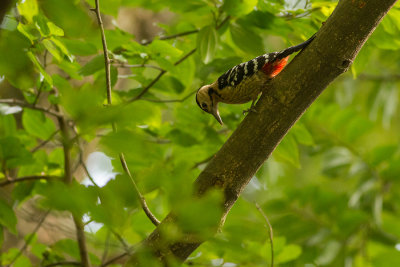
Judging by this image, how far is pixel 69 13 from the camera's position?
1.04 metres

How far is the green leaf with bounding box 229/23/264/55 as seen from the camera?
301 cm

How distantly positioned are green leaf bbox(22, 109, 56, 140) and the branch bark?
1.35m

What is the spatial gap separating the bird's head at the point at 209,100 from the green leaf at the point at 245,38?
19.5 inches

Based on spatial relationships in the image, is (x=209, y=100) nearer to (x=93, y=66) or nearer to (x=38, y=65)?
(x=93, y=66)

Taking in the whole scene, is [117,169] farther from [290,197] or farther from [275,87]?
[290,197]

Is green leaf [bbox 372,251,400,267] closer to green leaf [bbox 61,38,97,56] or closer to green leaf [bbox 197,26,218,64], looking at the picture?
green leaf [bbox 197,26,218,64]

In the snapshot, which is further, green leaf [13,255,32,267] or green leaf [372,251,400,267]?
green leaf [372,251,400,267]

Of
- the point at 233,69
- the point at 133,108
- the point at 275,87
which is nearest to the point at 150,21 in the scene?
the point at 233,69

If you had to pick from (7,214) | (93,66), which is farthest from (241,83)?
(7,214)

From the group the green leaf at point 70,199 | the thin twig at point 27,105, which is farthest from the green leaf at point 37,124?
the green leaf at point 70,199

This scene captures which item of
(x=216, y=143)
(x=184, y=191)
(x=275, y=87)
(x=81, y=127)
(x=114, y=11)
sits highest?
(x=114, y=11)

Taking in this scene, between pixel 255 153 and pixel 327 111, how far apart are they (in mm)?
2894

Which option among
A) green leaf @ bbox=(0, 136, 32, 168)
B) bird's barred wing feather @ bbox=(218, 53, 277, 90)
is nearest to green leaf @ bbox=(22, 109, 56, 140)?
green leaf @ bbox=(0, 136, 32, 168)

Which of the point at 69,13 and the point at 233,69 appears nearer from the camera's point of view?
the point at 69,13
